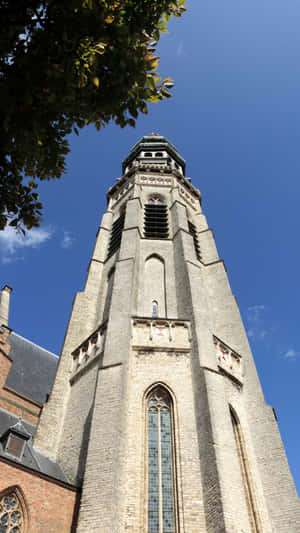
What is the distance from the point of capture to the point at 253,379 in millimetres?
13039

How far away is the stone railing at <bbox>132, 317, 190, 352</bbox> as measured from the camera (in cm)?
1162

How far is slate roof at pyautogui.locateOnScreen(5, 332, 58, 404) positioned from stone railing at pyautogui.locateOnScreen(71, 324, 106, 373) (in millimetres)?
4077

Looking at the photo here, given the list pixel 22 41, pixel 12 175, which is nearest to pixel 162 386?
pixel 12 175

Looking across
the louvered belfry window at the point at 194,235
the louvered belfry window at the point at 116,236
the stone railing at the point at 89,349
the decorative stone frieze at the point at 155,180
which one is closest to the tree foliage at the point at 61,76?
the stone railing at the point at 89,349

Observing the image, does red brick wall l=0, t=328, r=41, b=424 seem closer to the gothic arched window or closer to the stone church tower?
the stone church tower

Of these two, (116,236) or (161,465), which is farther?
(116,236)

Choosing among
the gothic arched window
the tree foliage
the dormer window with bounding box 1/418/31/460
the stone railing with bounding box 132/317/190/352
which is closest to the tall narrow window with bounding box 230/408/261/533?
the stone railing with bounding box 132/317/190/352

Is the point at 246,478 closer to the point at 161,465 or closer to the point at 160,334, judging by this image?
the point at 161,465

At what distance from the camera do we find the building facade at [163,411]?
8.41 meters

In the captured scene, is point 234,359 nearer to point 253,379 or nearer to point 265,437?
point 253,379

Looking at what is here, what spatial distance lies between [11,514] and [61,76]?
882cm

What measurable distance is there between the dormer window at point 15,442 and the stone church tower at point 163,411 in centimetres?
163

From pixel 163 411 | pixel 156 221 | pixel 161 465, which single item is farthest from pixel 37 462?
pixel 156 221

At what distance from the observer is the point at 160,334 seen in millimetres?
12039
